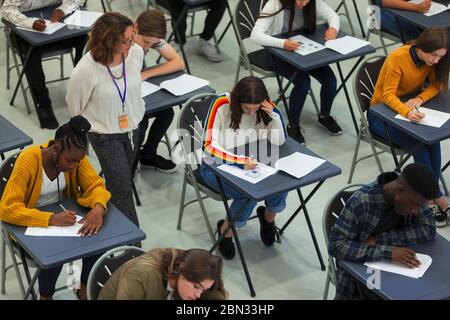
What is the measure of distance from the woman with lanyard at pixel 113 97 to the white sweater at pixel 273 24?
1.26 metres

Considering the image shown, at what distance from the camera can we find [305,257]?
5426mm

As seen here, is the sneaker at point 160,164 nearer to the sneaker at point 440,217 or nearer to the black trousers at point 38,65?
the black trousers at point 38,65

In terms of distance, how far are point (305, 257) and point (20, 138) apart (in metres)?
1.67

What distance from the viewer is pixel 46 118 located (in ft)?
21.6

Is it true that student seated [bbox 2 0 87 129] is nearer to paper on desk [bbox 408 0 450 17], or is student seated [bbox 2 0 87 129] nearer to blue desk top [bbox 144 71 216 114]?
blue desk top [bbox 144 71 216 114]

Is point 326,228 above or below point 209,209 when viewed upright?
above

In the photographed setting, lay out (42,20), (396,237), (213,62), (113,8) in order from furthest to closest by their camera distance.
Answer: (113,8)
(213,62)
(42,20)
(396,237)

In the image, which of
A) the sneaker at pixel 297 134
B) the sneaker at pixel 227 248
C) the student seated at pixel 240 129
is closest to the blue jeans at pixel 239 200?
the student seated at pixel 240 129

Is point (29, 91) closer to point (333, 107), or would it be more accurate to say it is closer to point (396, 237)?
point (333, 107)

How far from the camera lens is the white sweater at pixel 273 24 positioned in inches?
247

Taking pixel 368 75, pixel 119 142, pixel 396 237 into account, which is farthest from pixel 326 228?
pixel 368 75

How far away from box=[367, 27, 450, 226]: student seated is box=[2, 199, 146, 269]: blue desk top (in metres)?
1.87

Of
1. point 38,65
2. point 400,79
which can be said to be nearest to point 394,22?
point 400,79

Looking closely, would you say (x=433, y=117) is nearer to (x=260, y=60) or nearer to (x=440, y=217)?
(x=440, y=217)
